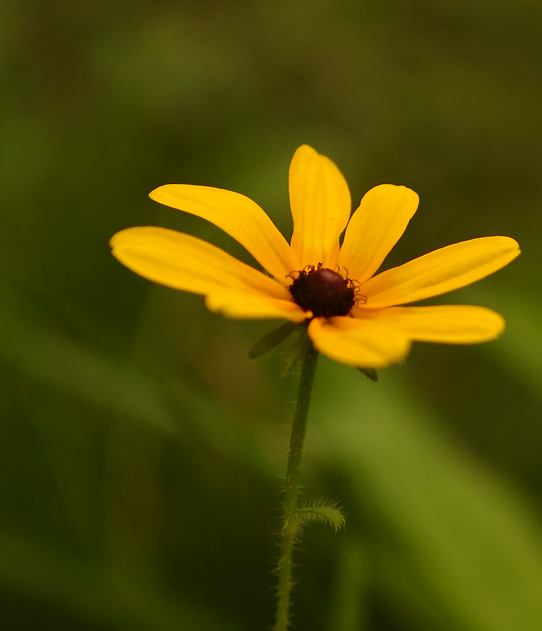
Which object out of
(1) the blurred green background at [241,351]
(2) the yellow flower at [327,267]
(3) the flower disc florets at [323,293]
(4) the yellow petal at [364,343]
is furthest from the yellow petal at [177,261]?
(1) the blurred green background at [241,351]

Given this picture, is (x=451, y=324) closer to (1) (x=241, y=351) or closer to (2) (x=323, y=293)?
(2) (x=323, y=293)

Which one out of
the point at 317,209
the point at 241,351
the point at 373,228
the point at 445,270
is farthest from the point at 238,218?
the point at 241,351

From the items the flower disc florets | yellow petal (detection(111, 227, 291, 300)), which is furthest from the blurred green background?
yellow petal (detection(111, 227, 291, 300))

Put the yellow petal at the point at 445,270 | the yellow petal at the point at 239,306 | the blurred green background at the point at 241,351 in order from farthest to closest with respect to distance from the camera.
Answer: the blurred green background at the point at 241,351 < the yellow petal at the point at 445,270 < the yellow petal at the point at 239,306

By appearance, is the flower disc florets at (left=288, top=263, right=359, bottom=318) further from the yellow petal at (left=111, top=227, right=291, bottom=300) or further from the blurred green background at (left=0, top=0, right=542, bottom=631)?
the blurred green background at (left=0, top=0, right=542, bottom=631)

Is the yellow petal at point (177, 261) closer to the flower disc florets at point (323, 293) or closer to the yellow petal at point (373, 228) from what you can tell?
the flower disc florets at point (323, 293)

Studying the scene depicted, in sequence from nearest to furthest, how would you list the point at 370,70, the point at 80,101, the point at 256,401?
the point at 256,401
the point at 80,101
the point at 370,70

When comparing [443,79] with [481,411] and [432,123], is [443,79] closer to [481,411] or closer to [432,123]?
[432,123]

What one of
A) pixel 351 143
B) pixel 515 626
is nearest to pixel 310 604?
pixel 515 626
